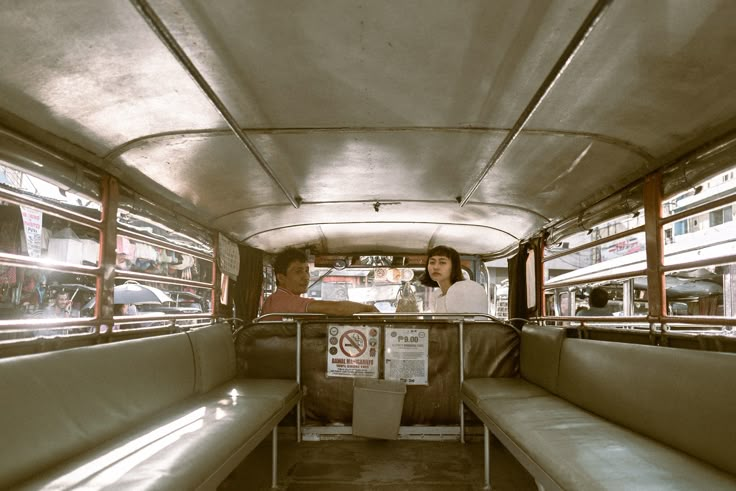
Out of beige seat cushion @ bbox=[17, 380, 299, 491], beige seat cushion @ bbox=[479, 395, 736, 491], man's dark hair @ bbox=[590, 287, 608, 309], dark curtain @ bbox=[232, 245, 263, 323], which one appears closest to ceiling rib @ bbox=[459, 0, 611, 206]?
beige seat cushion @ bbox=[479, 395, 736, 491]

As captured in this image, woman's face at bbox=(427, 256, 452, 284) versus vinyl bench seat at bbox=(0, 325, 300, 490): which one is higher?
woman's face at bbox=(427, 256, 452, 284)

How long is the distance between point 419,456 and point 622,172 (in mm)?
2801

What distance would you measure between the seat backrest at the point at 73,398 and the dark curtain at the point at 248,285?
3218 mm

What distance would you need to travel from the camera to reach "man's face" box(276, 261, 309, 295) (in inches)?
218

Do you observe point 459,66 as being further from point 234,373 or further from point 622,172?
point 234,373

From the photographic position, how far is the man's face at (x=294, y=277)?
554 cm

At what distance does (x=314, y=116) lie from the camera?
2.85m

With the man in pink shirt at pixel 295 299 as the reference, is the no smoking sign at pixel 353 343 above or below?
below

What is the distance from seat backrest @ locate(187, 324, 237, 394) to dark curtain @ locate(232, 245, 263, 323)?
1.81 m

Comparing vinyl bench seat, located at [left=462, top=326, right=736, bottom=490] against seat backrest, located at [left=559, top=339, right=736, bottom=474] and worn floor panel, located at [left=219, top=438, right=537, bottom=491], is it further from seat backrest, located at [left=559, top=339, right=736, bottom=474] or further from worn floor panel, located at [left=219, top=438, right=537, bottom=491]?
worn floor panel, located at [left=219, top=438, right=537, bottom=491]

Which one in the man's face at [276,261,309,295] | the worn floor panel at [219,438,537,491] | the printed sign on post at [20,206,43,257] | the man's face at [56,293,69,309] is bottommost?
the worn floor panel at [219,438,537,491]

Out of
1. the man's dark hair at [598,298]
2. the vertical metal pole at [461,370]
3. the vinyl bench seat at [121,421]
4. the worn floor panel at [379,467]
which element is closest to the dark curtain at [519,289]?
the man's dark hair at [598,298]

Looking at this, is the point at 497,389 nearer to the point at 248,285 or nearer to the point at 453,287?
the point at 453,287

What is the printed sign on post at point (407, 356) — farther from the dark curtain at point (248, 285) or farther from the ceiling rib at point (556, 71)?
the dark curtain at point (248, 285)
